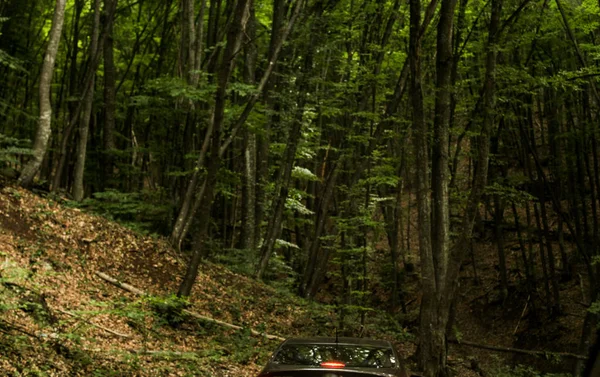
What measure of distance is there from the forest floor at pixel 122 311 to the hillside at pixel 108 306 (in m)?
0.03

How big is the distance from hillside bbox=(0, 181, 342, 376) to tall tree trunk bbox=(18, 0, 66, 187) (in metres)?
0.57

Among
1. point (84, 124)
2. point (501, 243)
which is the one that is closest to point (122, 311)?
point (84, 124)

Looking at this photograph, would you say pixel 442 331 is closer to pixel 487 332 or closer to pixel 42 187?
pixel 42 187

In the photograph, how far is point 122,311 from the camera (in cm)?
884

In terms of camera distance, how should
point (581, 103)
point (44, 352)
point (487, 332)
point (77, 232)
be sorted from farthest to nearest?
point (487, 332) → point (581, 103) → point (77, 232) → point (44, 352)

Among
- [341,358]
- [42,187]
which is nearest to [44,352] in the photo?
[341,358]

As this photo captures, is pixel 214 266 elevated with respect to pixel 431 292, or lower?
lower

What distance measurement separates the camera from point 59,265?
1230 centimetres

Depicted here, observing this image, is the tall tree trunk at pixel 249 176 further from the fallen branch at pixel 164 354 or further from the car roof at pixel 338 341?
the car roof at pixel 338 341

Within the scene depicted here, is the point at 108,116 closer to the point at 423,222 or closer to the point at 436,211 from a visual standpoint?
the point at 436,211

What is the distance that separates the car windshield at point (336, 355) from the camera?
5152mm

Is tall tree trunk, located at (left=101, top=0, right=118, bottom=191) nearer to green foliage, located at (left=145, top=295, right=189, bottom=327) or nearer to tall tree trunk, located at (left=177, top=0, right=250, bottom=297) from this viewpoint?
tall tree trunk, located at (left=177, top=0, right=250, bottom=297)

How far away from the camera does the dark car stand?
485 centimetres

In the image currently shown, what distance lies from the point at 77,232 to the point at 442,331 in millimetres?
8109
